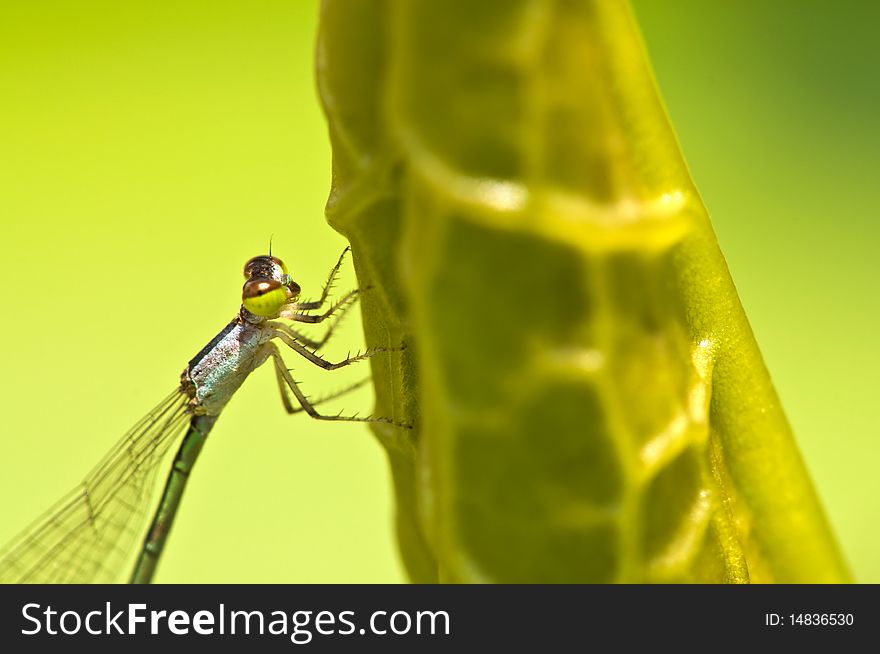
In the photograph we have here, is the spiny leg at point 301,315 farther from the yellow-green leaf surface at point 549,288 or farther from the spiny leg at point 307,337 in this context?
the yellow-green leaf surface at point 549,288

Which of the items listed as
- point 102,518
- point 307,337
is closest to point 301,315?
point 307,337

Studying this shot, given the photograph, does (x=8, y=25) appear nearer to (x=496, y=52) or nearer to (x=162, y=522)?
(x=162, y=522)

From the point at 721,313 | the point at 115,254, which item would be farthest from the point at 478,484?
the point at 115,254

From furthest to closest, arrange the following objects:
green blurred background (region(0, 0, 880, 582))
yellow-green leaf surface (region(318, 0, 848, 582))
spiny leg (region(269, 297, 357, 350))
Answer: spiny leg (region(269, 297, 357, 350))
green blurred background (region(0, 0, 880, 582))
yellow-green leaf surface (region(318, 0, 848, 582))

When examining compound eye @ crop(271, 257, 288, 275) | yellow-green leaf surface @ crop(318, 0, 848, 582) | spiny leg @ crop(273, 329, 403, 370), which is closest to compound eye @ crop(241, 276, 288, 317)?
compound eye @ crop(271, 257, 288, 275)

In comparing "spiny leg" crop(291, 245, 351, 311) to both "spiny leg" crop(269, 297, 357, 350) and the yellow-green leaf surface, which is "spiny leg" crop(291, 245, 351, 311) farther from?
the yellow-green leaf surface

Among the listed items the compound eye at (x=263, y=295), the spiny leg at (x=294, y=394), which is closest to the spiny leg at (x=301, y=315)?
the compound eye at (x=263, y=295)

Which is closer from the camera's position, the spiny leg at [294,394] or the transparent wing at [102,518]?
the spiny leg at [294,394]
